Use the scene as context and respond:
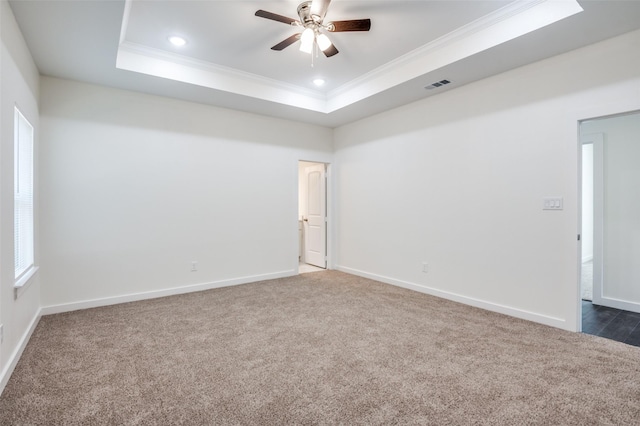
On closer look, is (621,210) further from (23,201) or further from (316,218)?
(23,201)

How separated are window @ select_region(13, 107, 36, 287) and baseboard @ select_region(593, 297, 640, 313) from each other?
599 cm

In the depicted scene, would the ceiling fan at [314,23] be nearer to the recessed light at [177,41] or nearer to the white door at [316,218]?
the recessed light at [177,41]

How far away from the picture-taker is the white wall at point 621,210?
3.61 m

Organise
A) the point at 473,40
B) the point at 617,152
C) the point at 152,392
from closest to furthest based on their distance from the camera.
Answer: the point at 152,392 → the point at 473,40 → the point at 617,152

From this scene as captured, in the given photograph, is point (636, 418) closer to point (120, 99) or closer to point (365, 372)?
point (365, 372)

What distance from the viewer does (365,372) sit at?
7.41 feet

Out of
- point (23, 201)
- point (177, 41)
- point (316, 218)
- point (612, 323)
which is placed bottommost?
point (612, 323)

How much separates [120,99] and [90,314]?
8.41ft

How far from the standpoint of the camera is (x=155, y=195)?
163 inches

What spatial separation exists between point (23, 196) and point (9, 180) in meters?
0.67

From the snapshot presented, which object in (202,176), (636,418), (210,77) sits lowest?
(636,418)

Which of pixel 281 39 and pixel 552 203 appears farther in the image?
pixel 281 39

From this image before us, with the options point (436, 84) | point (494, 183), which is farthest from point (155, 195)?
point (494, 183)

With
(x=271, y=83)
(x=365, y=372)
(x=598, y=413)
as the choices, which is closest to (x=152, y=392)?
(x=365, y=372)
